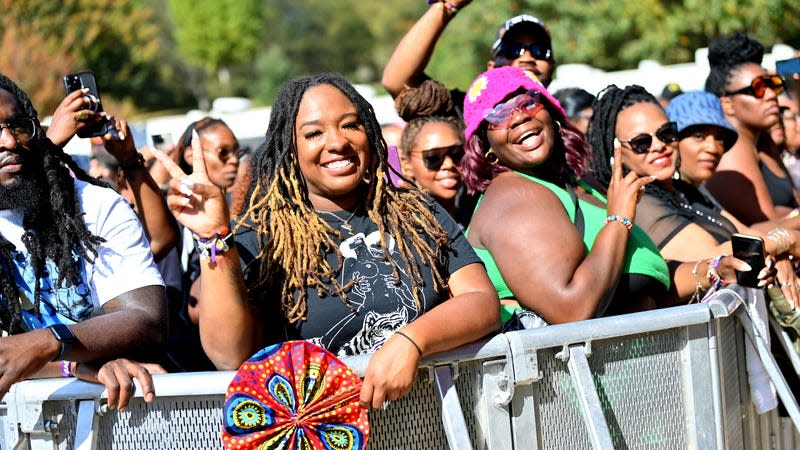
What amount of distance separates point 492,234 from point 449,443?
0.99 meters

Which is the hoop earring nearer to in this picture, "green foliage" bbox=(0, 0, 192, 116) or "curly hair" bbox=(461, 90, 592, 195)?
"curly hair" bbox=(461, 90, 592, 195)

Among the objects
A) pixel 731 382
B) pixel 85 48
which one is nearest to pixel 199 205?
pixel 731 382

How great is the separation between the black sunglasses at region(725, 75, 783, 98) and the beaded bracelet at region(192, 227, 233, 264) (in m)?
4.24

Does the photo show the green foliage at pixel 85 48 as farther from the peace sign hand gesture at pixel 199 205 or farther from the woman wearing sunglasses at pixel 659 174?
the peace sign hand gesture at pixel 199 205

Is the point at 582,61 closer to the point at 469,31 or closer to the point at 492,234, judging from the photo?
the point at 469,31

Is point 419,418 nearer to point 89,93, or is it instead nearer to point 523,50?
point 89,93

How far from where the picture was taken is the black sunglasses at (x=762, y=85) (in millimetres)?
6004

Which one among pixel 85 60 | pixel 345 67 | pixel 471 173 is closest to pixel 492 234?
pixel 471 173

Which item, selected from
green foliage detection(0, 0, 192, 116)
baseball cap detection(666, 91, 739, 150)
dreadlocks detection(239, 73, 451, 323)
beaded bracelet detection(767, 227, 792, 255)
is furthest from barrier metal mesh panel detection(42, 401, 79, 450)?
green foliage detection(0, 0, 192, 116)

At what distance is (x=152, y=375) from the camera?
274cm

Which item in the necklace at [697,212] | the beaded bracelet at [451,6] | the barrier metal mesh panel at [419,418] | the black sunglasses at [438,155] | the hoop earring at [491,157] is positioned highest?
the beaded bracelet at [451,6]

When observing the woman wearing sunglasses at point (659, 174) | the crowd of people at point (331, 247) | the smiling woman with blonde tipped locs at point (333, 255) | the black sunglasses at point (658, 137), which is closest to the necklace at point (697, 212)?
the woman wearing sunglasses at point (659, 174)

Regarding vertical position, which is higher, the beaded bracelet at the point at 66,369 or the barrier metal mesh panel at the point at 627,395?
the beaded bracelet at the point at 66,369

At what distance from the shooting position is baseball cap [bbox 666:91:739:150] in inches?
204
